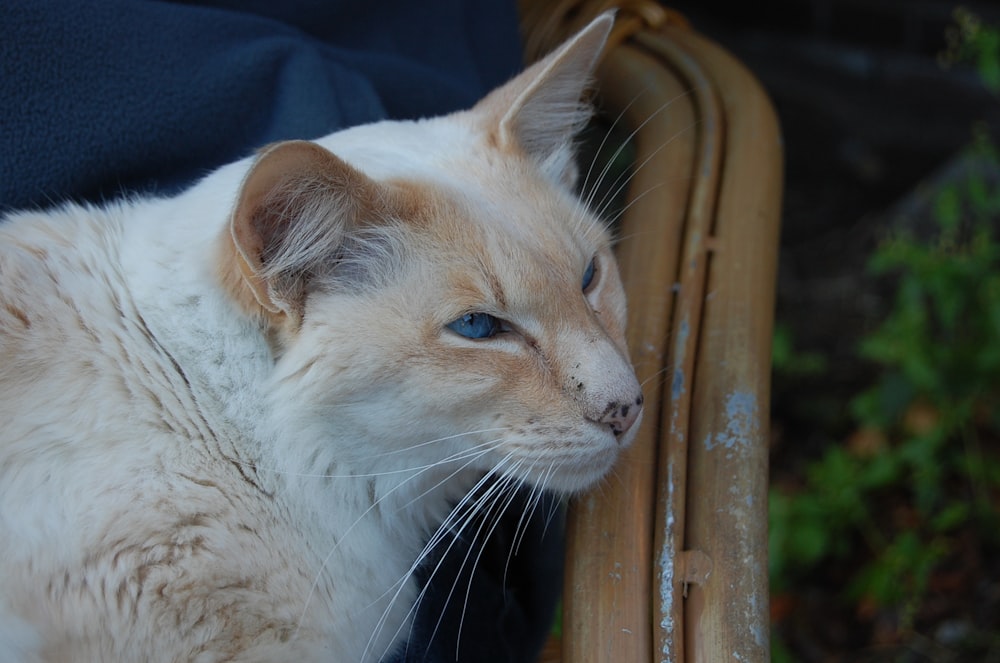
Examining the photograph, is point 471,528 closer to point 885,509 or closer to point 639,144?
point 639,144

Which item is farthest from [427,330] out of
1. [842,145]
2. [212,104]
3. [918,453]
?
[842,145]

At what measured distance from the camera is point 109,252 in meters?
1.19

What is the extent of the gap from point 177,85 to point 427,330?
70 cm

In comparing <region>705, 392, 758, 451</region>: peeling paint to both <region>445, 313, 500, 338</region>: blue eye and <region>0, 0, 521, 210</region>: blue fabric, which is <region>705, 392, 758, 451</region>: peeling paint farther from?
<region>0, 0, 521, 210</region>: blue fabric

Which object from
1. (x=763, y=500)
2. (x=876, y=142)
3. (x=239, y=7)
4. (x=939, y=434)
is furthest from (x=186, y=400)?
(x=876, y=142)

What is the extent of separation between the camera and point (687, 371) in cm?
131

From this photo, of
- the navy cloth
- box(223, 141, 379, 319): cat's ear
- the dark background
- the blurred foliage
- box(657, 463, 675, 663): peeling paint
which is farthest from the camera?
the dark background

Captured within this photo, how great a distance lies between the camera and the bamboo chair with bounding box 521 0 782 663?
110 centimetres

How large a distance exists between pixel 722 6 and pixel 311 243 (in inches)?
104

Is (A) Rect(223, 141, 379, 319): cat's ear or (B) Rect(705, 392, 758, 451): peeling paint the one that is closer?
(A) Rect(223, 141, 379, 319): cat's ear

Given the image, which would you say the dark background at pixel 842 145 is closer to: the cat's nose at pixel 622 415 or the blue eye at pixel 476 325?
the cat's nose at pixel 622 415

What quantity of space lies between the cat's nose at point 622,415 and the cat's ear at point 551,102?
39cm

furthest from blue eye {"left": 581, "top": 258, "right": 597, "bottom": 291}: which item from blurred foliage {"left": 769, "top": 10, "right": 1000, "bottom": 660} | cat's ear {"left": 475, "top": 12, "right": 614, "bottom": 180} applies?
blurred foliage {"left": 769, "top": 10, "right": 1000, "bottom": 660}

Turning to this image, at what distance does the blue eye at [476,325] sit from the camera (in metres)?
1.11
